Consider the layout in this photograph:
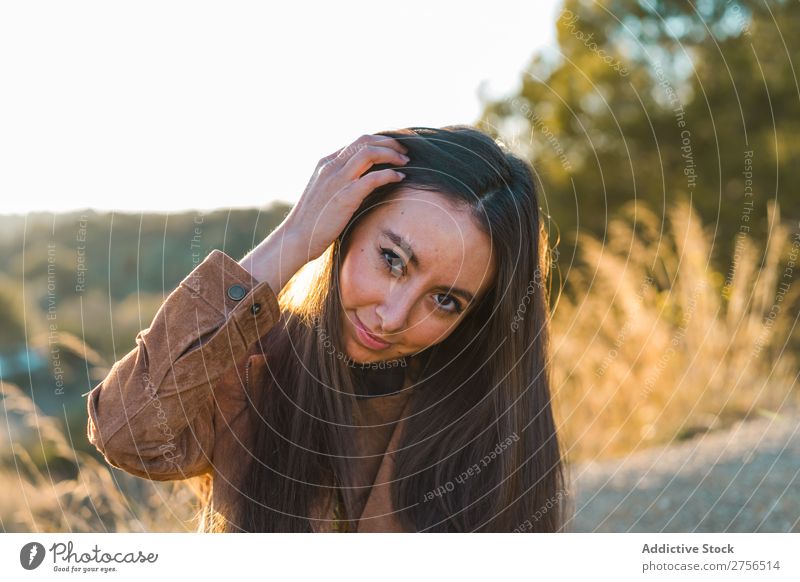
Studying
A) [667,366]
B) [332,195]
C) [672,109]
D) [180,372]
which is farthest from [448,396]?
[672,109]

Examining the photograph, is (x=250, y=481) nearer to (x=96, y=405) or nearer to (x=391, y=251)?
(x=96, y=405)

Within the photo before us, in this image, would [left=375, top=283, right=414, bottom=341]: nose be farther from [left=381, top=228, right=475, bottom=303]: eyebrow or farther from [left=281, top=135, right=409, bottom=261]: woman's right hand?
[left=281, top=135, right=409, bottom=261]: woman's right hand

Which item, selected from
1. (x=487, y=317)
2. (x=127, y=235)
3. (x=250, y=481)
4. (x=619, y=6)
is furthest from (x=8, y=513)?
(x=619, y=6)

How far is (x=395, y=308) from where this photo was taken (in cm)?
211

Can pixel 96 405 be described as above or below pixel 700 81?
below

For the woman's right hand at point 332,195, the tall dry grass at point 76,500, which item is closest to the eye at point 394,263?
the woman's right hand at point 332,195

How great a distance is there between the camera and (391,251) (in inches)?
83.5

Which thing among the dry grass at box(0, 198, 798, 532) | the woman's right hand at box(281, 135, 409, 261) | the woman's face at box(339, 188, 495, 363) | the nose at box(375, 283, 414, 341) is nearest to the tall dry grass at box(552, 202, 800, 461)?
the dry grass at box(0, 198, 798, 532)

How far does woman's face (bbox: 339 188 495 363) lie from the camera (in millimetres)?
2111

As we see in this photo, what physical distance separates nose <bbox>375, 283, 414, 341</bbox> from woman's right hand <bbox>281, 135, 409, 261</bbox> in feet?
0.62

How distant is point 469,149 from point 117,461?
1.11m

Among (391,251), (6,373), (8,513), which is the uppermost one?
(391,251)

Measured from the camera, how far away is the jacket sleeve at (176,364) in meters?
1.92

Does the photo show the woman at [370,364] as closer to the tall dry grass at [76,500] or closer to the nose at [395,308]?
the nose at [395,308]
